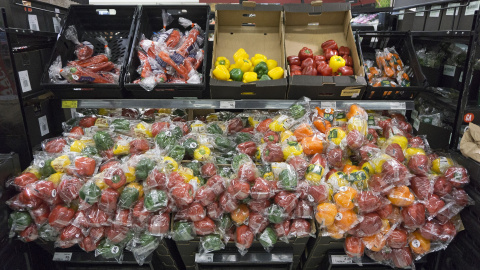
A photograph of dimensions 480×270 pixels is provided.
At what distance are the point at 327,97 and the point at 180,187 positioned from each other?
4.08 ft

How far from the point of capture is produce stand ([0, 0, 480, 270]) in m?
1.91

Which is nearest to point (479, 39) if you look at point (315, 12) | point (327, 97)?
point (327, 97)

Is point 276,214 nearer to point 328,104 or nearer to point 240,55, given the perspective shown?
point 328,104

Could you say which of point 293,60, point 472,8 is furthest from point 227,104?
point 472,8

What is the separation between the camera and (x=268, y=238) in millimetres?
1778

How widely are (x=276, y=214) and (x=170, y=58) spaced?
4.64ft

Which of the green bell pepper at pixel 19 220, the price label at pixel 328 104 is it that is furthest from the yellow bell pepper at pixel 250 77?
the green bell pepper at pixel 19 220

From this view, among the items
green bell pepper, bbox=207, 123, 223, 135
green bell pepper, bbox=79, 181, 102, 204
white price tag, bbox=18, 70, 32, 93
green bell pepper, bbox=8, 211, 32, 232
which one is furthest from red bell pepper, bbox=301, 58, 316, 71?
green bell pepper, bbox=8, 211, 32, 232

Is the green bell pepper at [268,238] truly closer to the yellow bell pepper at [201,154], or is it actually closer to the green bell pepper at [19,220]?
the yellow bell pepper at [201,154]

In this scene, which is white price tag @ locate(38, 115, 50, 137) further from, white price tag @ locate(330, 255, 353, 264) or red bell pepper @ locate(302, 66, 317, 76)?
white price tag @ locate(330, 255, 353, 264)

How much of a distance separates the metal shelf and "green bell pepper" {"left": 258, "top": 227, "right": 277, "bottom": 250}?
867 millimetres

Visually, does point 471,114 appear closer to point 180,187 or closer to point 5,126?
point 180,187

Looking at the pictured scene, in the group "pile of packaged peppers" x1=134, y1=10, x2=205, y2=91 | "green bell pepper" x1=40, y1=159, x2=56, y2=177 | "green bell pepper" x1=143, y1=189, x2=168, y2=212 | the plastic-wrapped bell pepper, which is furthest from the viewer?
the plastic-wrapped bell pepper

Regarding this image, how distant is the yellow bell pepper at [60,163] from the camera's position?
190 centimetres
